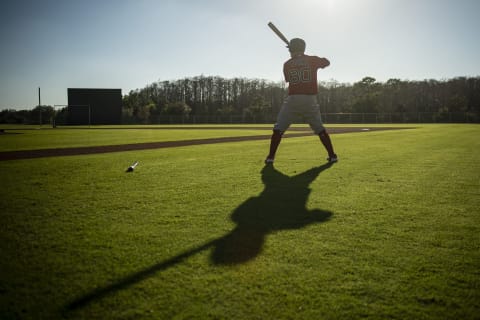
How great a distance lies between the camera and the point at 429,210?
10.8 ft

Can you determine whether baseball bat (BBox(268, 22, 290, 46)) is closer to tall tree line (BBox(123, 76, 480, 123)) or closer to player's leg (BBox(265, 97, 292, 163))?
player's leg (BBox(265, 97, 292, 163))

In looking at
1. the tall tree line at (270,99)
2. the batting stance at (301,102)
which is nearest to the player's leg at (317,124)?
the batting stance at (301,102)

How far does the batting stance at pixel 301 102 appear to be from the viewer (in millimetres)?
6941

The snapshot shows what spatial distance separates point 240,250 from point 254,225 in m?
0.57

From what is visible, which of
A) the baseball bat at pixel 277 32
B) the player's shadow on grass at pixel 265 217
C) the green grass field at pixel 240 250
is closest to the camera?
the green grass field at pixel 240 250

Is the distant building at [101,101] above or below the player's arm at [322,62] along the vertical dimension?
above

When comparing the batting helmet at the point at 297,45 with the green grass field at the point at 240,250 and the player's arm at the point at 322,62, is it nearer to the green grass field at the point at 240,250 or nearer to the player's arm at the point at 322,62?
the player's arm at the point at 322,62

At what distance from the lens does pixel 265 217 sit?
312 cm

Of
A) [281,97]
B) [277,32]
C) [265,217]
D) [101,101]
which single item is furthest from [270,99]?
[265,217]

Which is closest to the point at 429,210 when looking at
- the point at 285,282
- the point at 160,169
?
the point at 285,282

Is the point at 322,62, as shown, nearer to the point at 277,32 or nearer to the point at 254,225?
the point at 277,32

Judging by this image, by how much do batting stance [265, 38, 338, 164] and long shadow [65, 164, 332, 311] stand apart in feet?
7.19

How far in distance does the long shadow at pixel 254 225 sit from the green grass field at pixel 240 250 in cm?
1

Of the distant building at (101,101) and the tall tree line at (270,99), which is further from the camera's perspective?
the distant building at (101,101)
